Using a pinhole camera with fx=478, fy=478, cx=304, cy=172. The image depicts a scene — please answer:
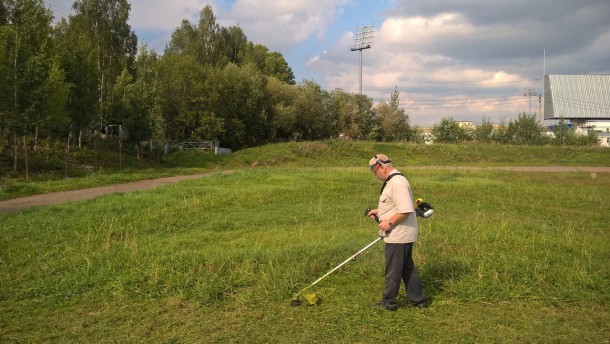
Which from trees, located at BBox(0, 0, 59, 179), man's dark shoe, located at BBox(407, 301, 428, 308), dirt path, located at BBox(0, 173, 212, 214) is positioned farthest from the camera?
trees, located at BBox(0, 0, 59, 179)

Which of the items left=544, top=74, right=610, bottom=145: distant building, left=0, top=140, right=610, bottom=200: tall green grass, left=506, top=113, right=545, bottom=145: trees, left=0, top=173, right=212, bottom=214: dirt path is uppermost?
left=544, top=74, right=610, bottom=145: distant building

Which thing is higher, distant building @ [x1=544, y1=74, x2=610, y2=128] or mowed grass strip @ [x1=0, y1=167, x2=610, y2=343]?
distant building @ [x1=544, y1=74, x2=610, y2=128]

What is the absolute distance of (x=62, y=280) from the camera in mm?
6172

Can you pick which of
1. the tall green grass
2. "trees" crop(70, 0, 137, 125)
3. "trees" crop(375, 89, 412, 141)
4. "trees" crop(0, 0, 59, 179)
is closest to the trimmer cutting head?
the tall green grass

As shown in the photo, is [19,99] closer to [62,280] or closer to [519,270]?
[62,280]

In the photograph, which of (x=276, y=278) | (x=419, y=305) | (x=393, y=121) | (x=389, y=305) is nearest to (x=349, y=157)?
(x=393, y=121)

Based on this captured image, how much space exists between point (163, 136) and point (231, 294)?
38417mm

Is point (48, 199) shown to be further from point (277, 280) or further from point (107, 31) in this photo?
point (107, 31)

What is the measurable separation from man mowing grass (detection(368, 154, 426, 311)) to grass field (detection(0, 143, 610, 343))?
8.2 inches

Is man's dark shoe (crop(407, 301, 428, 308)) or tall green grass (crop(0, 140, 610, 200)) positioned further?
tall green grass (crop(0, 140, 610, 200))

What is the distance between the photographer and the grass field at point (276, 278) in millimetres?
4738

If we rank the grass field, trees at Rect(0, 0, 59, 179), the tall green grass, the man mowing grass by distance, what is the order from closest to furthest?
1. the grass field
2. the man mowing grass
3. trees at Rect(0, 0, 59, 179)
4. the tall green grass

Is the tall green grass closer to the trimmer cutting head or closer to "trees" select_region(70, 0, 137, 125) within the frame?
"trees" select_region(70, 0, 137, 125)

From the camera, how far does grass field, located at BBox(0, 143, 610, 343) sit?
15.5ft
